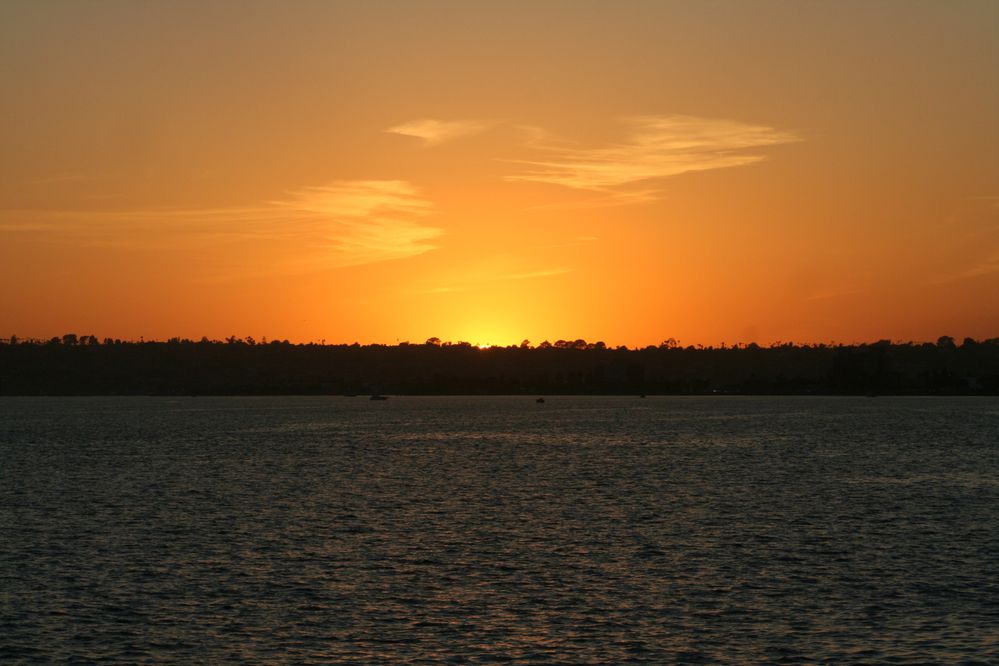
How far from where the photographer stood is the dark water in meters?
39.2

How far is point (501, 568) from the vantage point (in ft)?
177

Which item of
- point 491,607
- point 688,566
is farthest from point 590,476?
point 491,607

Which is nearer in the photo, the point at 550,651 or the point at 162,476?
the point at 550,651

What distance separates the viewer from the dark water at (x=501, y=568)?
39.2 m

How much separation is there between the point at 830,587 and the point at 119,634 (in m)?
30.2

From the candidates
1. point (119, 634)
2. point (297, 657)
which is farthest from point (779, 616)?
point (119, 634)

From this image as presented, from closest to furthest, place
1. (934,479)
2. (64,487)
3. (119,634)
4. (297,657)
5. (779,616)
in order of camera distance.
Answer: (297,657) < (119,634) < (779,616) < (64,487) < (934,479)

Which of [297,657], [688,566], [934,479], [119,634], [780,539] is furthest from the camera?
[934,479]

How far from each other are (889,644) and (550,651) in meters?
12.1

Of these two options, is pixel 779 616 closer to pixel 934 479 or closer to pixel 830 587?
pixel 830 587

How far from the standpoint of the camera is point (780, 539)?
6494cm

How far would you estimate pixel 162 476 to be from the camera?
115m

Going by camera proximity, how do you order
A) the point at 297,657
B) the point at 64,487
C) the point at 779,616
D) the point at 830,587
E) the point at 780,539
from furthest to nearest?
the point at 64,487
the point at 780,539
the point at 830,587
the point at 779,616
the point at 297,657

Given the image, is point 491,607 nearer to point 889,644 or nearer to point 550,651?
point 550,651
